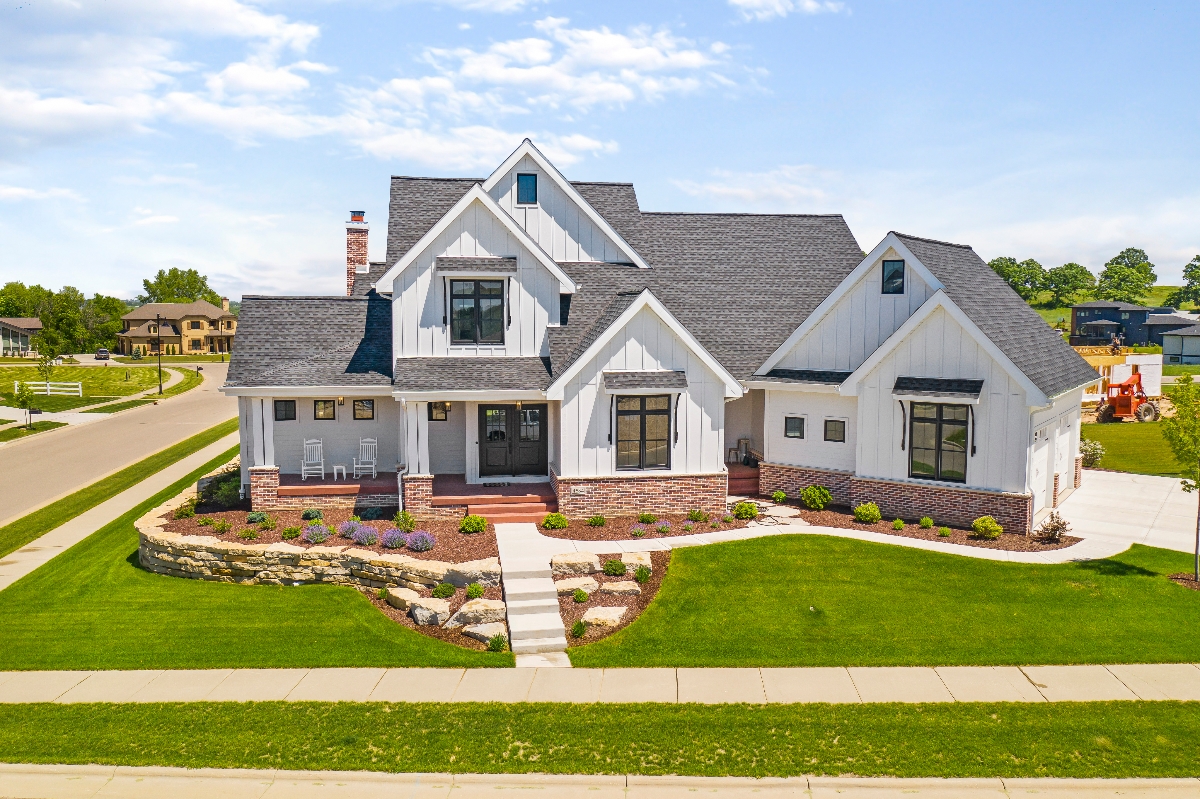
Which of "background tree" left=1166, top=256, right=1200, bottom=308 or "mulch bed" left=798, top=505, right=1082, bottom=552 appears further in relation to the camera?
"background tree" left=1166, top=256, right=1200, bottom=308

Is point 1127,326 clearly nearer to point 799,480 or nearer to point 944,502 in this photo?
point 799,480

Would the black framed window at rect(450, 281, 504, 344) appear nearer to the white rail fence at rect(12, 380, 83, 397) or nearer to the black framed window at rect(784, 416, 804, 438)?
the black framed window at rect(784, 416, 804, 438)

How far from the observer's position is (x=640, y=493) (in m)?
20.7

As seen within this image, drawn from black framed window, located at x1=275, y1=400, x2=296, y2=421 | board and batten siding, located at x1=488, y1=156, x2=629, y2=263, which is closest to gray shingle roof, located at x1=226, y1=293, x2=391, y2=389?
black framed window, located at x1=275, y1=400, x2=296, y2=421

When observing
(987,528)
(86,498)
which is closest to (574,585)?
(987,528)

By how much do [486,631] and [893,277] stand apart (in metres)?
13.6

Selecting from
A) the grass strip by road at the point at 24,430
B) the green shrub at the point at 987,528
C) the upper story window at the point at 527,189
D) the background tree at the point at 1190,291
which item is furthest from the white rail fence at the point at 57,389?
the background tree at the point at 1190,291

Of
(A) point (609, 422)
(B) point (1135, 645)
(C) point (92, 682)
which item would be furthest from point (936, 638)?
Result: (C) point (92, 682)

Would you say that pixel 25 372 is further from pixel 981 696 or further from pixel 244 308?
pixel 981 696

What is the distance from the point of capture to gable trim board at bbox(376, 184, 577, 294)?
813 inches

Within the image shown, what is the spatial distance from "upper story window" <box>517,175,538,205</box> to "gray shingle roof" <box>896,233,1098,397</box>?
34.0ft

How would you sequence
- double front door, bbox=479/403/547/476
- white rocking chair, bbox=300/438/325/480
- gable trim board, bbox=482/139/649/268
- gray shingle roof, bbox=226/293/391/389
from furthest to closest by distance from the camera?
gable trim board, bbox=482/139/649/268
white rocking chair, bbox=300/438/325/480
double front door, bbox=479/403/547/476
gray shingle roof, bbox=226/293/391/389

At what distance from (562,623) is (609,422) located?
6.70 meters

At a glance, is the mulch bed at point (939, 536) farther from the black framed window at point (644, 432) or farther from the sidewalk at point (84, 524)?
the sidewalk at point (84, 524)
